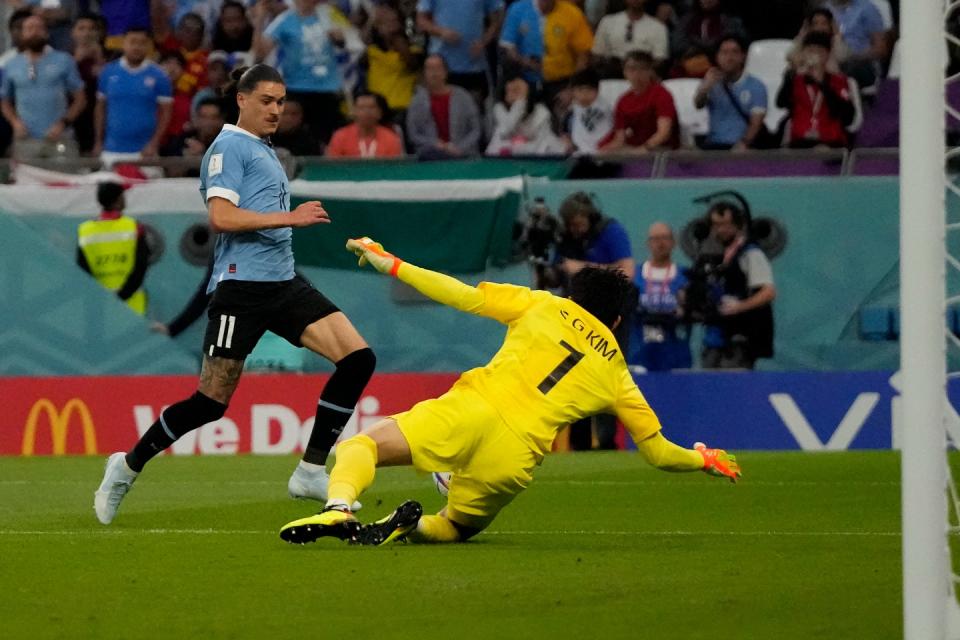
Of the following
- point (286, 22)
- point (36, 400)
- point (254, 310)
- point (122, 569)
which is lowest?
point (36, 400)

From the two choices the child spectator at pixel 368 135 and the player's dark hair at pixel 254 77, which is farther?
the child spectator at pixel 368 135

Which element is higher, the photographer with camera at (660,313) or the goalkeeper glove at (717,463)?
the goalkeeper glove at (717,463)

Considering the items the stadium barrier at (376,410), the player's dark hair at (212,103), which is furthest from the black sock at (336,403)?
the player's dark hair at (212,103)

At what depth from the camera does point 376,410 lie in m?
15.9

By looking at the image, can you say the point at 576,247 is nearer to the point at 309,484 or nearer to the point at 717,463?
the point at 309,484

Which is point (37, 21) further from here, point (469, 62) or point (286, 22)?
point (469, 62)

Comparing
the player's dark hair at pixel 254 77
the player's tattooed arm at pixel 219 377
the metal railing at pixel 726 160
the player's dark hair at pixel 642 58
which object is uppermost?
the player's dark hair at pixel 254 77

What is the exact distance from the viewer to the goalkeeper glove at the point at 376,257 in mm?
8211

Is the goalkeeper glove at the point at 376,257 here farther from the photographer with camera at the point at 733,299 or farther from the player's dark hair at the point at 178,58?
the player's dark hair at the point at 178,58

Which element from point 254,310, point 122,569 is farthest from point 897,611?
point 254,310

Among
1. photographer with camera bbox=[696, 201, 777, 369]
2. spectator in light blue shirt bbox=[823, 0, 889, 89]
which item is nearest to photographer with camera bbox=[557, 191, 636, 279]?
photographer with camera bbox=[696, 201, 777, 369]

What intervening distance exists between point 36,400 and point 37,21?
13.2 feet

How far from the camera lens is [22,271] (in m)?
16.5

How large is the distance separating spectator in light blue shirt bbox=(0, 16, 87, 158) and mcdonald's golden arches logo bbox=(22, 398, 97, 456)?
3.22 meters
